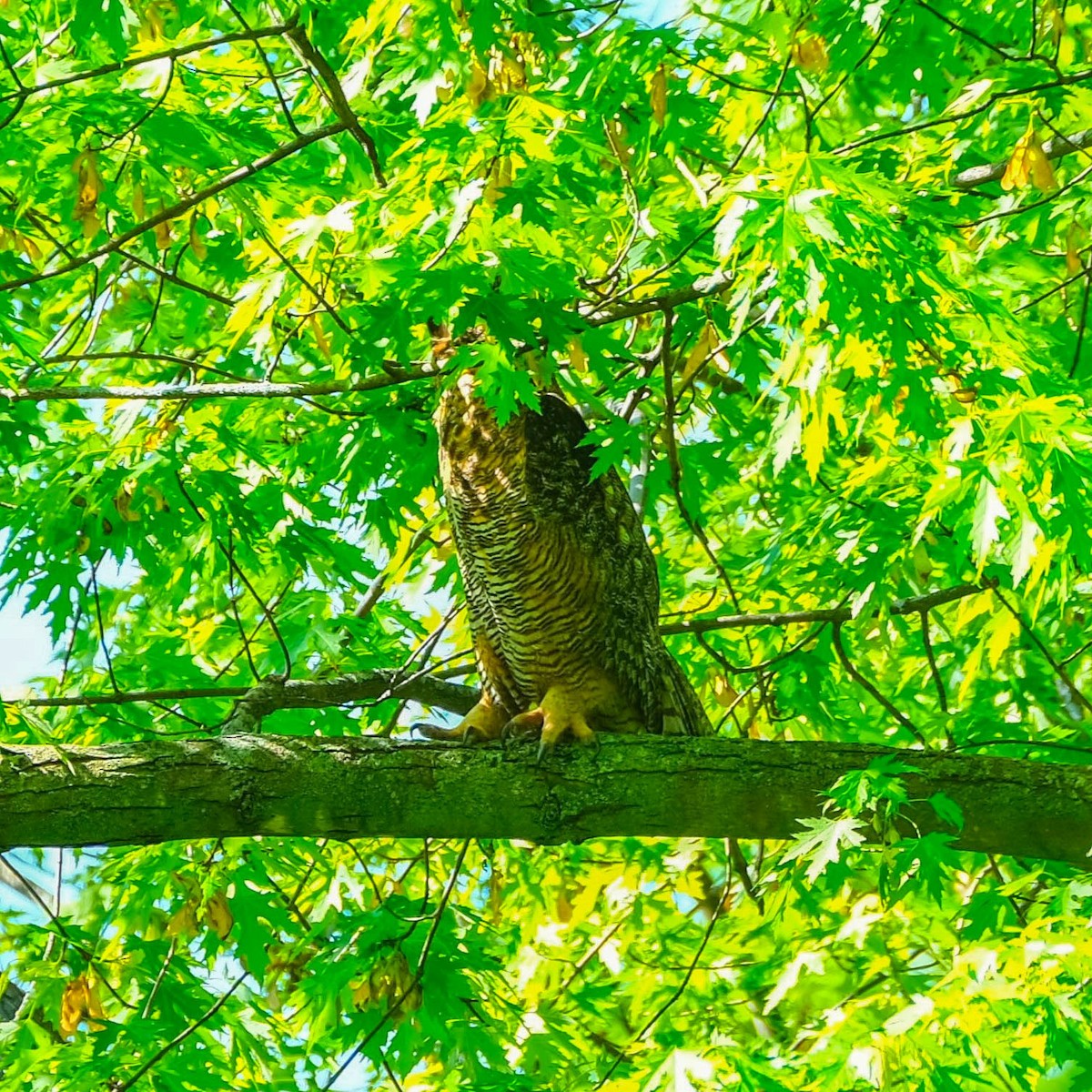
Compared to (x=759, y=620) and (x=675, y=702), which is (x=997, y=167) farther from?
(x=675, y=702)

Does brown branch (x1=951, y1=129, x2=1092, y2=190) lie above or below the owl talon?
above

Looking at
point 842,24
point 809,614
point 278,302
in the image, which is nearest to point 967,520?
point 809,614

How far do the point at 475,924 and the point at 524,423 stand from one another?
5.49 ft

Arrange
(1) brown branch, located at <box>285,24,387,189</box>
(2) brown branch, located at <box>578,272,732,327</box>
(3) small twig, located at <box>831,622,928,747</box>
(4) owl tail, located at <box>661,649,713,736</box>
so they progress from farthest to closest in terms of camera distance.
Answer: (4) owl tail, located at <box>661,649,713,736</box>, (3) small twig, located at <box>831,622,928,747</box>, (2) brown branch, located at <box>578,272,732,327</box>, (1) brown branch, located at <box>285,24,387,189</box>

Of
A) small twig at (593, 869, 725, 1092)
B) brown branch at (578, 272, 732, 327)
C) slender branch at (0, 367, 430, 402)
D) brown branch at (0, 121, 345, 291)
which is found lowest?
small twig at (593, 869, 725, 1092)

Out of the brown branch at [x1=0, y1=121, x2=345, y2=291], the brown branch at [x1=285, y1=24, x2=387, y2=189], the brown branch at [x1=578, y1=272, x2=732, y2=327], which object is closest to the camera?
the brown branch at [x1=0, y1=121, x2=345, y2=291]

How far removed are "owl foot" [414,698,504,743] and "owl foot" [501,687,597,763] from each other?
40 mm

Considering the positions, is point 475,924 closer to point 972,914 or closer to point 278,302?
point 972,914

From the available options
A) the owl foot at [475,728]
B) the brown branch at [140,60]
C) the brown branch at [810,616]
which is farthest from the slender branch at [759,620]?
the brown branch at [140,60]

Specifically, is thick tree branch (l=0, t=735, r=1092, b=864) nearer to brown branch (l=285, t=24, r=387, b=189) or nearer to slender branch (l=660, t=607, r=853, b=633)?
slender branch (l=660, t=607, r=853, b=633)

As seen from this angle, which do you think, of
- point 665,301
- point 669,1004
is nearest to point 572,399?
point 665,301

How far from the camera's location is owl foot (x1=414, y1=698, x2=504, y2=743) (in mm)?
4246

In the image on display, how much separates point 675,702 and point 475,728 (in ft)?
2.03

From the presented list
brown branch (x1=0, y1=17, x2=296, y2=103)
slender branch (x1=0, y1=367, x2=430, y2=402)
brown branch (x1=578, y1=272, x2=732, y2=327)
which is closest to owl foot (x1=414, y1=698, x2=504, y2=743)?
slender branch (x1=0, y1=367, x2=430, y2=402)
